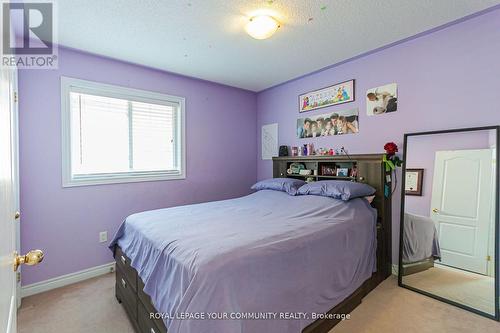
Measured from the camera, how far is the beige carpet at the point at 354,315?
5.79ft

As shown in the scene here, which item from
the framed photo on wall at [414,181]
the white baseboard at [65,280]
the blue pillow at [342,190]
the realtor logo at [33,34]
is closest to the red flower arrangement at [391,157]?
the framed photo on wall at [414,181]

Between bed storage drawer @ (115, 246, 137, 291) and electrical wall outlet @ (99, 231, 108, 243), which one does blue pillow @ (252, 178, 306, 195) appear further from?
→ electrical wall outlet @ (99, 231, 108, 243)

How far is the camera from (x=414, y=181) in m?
2.32

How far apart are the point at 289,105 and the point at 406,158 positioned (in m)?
1.76

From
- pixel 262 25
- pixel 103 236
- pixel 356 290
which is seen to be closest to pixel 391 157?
pixel 356 290

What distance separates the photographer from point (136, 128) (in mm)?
2982

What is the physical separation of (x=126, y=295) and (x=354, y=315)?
1.84 m

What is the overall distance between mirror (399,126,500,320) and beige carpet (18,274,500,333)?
16 cm

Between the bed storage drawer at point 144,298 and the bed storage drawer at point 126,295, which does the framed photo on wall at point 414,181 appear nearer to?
the bed storage drawer at point 144,298

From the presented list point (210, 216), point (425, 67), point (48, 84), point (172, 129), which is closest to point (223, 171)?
point (172, 129)

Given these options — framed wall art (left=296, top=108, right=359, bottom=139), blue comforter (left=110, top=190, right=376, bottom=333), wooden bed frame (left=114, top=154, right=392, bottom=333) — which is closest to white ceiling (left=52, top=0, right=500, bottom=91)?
framed wall art (left=296, top=108, right=359, bottom=139)

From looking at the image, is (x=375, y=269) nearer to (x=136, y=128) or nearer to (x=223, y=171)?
(x=223, y=171)

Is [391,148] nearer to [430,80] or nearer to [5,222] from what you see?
[430,80]

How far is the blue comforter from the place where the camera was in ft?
3.79
